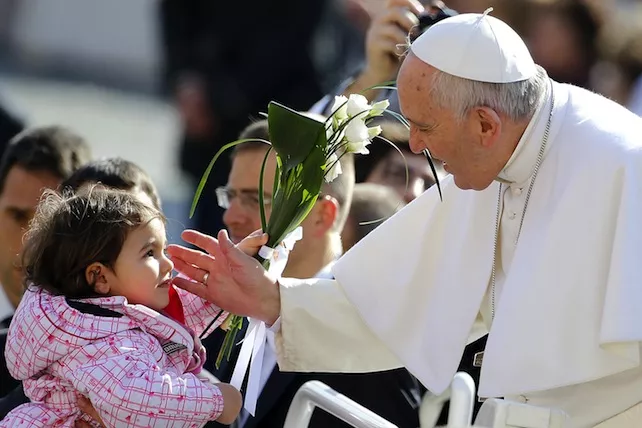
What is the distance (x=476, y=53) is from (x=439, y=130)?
0.83 feet

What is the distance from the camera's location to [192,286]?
4.42 m

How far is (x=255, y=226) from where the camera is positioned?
542 centimetres

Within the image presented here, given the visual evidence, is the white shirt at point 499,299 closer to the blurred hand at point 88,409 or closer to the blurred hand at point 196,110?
the blurred hand at point 88,409

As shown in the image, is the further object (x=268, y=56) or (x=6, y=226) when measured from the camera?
(x=268, y=56)

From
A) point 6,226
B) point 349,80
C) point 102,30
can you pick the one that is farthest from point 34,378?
point 102,30

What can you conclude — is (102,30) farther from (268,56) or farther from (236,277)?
(236,277)

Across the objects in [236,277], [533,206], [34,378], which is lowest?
[34,378]

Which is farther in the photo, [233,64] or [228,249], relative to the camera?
[233,64]

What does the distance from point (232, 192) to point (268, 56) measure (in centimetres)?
280

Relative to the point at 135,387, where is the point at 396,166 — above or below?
above

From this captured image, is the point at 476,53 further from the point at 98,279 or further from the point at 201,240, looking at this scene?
the point at 98,279

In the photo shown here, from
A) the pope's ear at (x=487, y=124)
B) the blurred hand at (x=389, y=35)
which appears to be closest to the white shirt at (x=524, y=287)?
the pope's ear at (x=487, y=124)

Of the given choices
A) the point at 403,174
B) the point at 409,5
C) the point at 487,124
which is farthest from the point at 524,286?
the point at 403,174

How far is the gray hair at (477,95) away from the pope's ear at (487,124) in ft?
0.07
